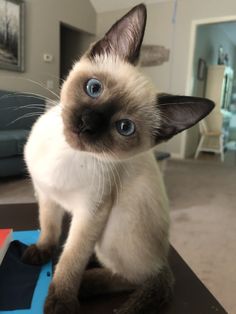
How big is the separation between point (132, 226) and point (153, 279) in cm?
15

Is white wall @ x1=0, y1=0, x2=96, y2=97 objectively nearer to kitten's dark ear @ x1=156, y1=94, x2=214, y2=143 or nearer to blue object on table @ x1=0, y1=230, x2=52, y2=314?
blue object on table @ x1=0, y1=230, x2=52, y2=314

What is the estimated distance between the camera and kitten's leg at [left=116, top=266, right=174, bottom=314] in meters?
0.68

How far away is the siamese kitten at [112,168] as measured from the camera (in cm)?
67

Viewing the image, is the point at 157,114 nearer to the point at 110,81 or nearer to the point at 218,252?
the point at 110,81

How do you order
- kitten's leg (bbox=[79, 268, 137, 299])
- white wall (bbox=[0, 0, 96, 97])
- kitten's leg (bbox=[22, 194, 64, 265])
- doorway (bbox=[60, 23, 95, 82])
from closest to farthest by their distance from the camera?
1. kitten's leg (bbox=[79, 268, 137, 299])
2. kitten's leg (bbox=[22, 194, 64, 265])
3. white wall (bbox=[0, 0, 96, 97])
4. doorway (bbox=[60, 23, 95, 82])

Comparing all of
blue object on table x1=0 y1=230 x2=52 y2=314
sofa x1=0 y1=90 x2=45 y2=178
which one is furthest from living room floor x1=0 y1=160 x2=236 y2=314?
blue object on table x1=0 y1=230 x2=52 y2=314

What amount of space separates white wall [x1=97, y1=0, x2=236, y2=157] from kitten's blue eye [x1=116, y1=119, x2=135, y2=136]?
13.7 feet

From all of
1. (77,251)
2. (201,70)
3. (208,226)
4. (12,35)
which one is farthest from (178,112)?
(201,70)

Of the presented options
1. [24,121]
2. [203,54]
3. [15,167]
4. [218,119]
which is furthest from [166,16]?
[15,167]

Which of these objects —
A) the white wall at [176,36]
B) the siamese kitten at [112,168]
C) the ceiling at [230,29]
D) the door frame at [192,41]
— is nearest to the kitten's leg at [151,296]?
the siamese kitten at [112,168]

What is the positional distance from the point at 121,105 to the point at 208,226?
1.74 meters

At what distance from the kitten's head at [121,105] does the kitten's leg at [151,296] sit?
1.08 feet

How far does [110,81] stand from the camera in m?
0.70

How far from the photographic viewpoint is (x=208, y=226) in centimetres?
216
